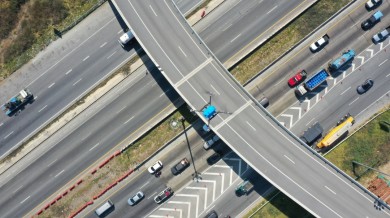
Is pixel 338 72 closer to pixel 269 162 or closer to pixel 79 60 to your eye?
pixel 269 162

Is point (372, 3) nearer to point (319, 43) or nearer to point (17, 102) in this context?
point (319, 43)

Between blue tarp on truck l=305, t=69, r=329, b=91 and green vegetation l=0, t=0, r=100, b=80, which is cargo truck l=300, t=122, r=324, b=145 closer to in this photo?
blue tarp on truck l=305, t=69, r=329, b=91

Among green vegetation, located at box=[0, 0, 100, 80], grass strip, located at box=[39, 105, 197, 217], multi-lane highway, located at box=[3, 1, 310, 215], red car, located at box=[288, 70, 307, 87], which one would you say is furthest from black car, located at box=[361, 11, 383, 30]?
green vegetation, located at box=[0, 0, 100, 80]

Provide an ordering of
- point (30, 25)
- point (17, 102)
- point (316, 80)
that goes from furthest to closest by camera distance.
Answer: point (30, 25) → point (17, 102) → point (316, 80)

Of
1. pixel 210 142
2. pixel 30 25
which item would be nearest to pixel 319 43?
pixel 210 142

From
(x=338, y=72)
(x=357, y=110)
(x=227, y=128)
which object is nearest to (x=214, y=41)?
(x=227, y=128)
